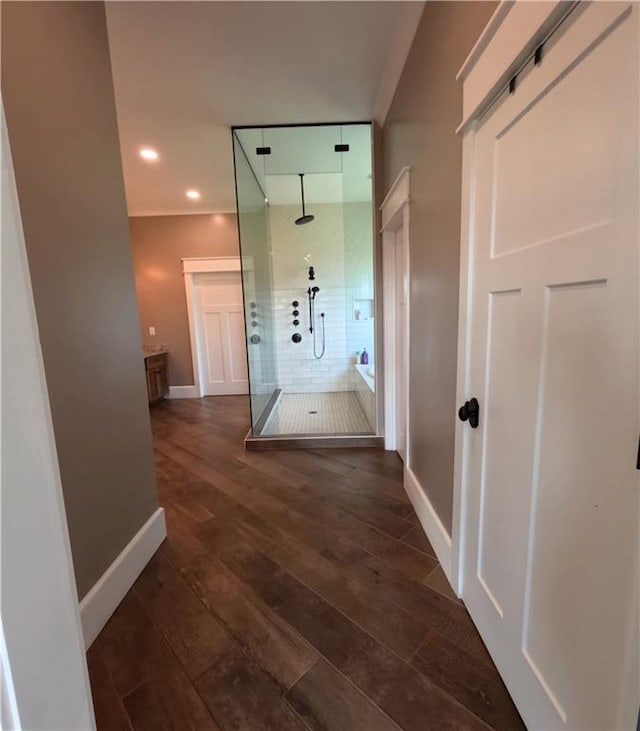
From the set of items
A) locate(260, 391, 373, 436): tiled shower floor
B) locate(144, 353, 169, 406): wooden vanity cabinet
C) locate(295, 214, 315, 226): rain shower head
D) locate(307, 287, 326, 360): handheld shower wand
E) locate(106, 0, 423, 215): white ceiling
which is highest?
locate(106, 0, 423, 215): white ceiling

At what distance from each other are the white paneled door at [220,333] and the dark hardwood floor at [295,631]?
3.31 metres

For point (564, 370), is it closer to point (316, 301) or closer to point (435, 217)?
point (435, 217)

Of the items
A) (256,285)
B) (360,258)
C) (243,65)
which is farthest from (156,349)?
(243,65)

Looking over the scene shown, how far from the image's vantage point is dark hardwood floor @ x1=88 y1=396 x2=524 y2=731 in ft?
3.57

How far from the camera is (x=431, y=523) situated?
1822mm

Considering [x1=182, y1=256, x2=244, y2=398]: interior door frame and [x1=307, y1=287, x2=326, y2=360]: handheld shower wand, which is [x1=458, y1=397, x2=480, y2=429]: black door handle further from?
[x1=182, y1=256, x2=244, y2=398]: interior door frame

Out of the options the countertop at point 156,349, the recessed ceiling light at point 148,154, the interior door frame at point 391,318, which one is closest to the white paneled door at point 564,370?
the interior door frame at point 391,318

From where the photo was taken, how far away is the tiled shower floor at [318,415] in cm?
357

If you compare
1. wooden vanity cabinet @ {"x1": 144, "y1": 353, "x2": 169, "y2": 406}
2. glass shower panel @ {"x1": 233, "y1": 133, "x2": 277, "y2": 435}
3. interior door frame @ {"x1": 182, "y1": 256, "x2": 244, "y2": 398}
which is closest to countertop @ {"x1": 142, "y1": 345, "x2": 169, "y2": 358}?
wooden vanity cabinet @ {"x1": 144, "y1": 353, "x2": 169, "y2": 406}

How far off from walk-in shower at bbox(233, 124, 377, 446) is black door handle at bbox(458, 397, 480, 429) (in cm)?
198

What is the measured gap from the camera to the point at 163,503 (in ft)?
7.80

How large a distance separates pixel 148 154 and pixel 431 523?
3.89 meters

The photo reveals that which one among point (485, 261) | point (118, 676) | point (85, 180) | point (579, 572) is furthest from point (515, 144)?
point (118, 676)

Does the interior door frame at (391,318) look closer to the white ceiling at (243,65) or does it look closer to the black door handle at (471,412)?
the white ceiling at (243,65)
